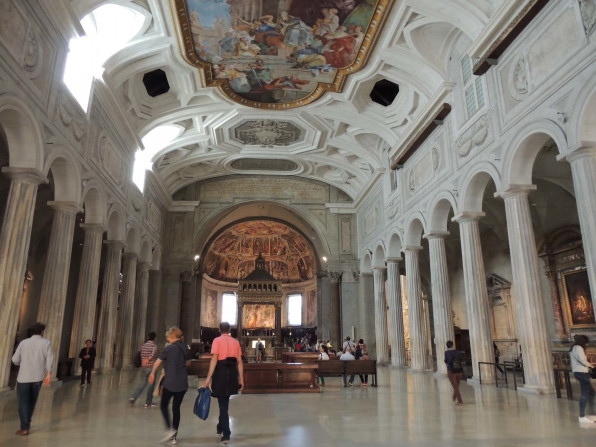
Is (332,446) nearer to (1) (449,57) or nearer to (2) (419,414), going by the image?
(2) (419,414)

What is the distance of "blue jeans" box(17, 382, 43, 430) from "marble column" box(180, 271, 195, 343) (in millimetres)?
18808

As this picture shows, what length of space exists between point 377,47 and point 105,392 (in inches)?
Result: 471

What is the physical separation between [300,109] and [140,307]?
11.4 m

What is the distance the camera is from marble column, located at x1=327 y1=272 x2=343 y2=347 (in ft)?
78.4

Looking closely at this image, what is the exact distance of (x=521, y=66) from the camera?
9727 millimetres

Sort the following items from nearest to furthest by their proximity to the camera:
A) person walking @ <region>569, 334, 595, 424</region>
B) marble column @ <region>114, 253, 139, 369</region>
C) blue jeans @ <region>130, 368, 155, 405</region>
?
person walking @ <region>569, 334, 595, 424</region> → blue jeans @ <region>130, 368, 155, 405</region> → marble column @ <region>114, 253, 139, 369</region>

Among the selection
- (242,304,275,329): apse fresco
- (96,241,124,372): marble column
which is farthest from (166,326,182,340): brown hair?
(242,304,275,329): apse fresco

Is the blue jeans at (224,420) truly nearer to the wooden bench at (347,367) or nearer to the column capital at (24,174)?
the wooden bench at (347,367)

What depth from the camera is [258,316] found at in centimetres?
3438

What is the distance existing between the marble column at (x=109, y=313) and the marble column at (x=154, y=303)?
6.99 metres

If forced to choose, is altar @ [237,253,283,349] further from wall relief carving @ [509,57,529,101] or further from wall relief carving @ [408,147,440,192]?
→ wall relief carving @ [509,57,529,101]

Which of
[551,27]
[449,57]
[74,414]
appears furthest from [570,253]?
[74,414]

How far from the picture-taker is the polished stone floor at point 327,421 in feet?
15.9

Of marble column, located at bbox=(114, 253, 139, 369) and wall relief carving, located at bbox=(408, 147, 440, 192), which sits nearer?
wall relief carving, located at bbox=(408, 147, 440, 192)
